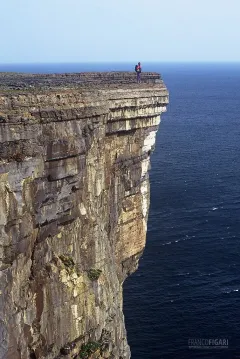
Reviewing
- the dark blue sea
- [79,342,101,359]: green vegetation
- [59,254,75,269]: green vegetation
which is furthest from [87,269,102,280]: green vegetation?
the dark blue sea

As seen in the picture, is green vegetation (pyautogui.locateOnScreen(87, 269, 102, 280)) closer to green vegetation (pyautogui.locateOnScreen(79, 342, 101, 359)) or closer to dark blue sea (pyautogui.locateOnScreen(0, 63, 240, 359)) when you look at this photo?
green vegetation (pyautogui.locateOnScreen(79, 342, 101, 359))

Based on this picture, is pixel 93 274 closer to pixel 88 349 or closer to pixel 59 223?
pixel 88 349

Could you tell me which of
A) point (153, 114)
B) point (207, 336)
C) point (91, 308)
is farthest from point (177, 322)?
point (91, 308)

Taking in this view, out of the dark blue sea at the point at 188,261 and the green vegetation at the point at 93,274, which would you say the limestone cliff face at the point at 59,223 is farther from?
the dark blue sea at the point at 188,261

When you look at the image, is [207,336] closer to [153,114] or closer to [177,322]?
[177,322]

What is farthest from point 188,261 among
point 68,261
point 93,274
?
point 68,261
